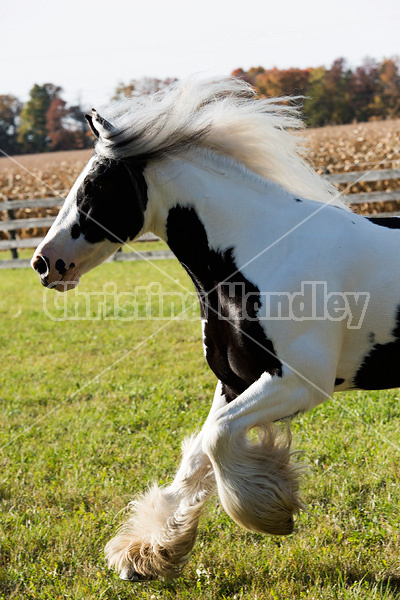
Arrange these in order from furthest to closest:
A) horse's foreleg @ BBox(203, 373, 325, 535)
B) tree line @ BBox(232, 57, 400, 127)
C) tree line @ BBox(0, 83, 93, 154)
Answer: tree line @ BBox(0, 83, 93, 154) → tree line @ BBox(232, 57, 400, 127) → horse's foreleg @ BBox(203, 373, 325, 535)

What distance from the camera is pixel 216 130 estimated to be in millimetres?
2748

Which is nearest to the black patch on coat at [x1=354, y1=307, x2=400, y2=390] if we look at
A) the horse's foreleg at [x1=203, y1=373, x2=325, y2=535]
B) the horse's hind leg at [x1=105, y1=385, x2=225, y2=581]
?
the horse's foreleg at [x1=203, y1=373, x2=325, y2=535]

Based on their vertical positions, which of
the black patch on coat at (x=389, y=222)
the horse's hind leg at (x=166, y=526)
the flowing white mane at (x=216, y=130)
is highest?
the flowing white mane at (x=216, y=130)

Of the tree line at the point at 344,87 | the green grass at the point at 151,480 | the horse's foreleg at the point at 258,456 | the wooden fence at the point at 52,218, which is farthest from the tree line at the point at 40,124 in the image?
the horse's foreleg at the point at 258,456

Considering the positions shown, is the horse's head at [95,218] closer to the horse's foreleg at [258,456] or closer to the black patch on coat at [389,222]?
the horse's foreleg at [258,456]

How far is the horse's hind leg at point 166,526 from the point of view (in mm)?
2805

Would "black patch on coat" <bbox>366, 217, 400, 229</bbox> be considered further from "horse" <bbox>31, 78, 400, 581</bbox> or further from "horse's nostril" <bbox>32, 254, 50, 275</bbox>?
"horse's nostril" <bbox>32, 254, 50, 275</bbox>

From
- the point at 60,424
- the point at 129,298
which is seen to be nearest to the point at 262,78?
the point at 129,298

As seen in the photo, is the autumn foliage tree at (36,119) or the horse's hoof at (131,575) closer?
the horse's hoof at (131,575)

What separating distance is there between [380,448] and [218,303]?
183 centimetres

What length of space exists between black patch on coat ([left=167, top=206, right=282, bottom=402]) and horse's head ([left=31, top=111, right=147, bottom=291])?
19cm

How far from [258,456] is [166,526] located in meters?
0.63

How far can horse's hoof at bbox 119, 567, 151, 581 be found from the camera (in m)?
2.82

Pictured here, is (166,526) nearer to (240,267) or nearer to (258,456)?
(258,456)
